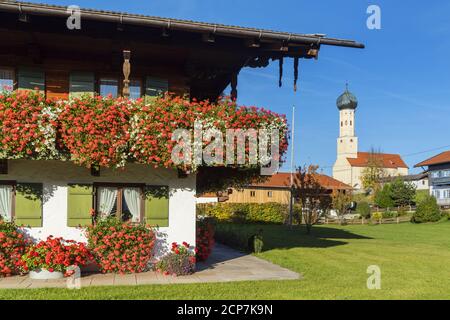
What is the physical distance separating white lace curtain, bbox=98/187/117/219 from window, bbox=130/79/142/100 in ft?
10.5

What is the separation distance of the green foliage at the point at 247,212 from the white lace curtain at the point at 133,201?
95.4ft

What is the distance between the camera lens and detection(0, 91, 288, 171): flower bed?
11.1 m

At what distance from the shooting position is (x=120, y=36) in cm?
1291

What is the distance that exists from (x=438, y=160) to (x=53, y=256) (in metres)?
80.2

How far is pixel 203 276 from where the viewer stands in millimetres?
12570

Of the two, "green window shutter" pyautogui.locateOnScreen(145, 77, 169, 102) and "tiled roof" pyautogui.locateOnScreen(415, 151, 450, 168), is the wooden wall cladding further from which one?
"tiled roof" pyautogui.locateOnScreen(415, 151, 450, 168)

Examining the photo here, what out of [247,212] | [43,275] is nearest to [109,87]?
[43,275]

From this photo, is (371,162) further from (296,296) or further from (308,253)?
(296,296)

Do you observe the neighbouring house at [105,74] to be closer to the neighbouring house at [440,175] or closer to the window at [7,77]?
the window at [7,77]

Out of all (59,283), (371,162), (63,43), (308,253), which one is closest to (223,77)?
(63,43)

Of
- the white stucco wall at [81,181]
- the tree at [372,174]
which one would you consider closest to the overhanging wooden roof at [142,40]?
the white stucco wall at [81,181]

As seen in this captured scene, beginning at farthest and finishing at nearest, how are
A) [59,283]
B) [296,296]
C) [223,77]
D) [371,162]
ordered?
[371,162] → [223,77] → [59,283] → [296,296]
